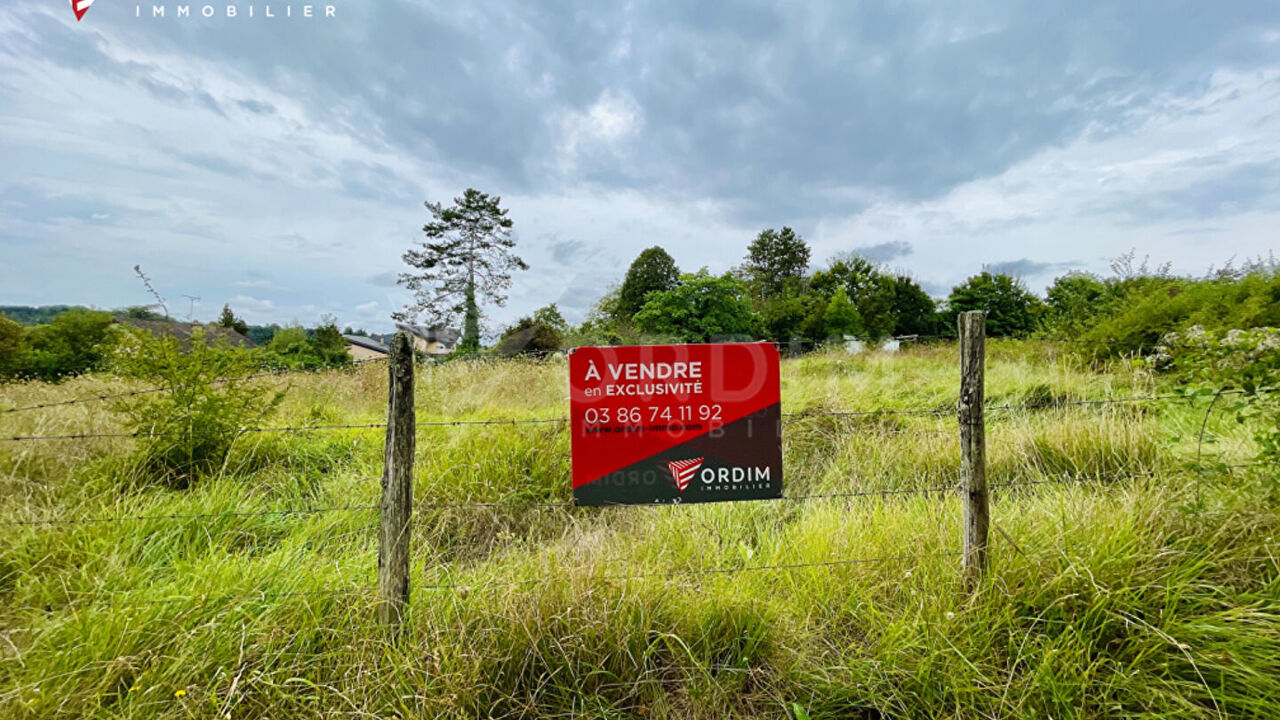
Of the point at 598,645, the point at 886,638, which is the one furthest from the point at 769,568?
the point at 598,645

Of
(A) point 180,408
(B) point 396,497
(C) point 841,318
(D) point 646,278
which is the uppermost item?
(D) point 646,278

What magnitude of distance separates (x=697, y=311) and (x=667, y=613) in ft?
97.5

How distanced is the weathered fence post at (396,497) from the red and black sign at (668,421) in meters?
0.70

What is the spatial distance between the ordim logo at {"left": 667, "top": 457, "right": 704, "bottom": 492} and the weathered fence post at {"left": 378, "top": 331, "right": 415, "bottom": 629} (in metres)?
1.13

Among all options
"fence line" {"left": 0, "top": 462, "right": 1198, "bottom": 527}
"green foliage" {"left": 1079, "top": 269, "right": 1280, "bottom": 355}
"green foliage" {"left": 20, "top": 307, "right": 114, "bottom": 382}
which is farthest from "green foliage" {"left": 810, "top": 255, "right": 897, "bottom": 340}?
"green foliage" {"left": 20, "top": 307, "right": 114, "bottom": 382}

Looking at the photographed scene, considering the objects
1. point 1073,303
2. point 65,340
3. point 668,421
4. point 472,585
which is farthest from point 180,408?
point 65,340

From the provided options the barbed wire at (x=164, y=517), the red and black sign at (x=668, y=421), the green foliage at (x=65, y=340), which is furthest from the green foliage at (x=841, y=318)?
the green foliage at (x=65, y=340)

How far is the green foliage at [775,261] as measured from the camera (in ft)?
161

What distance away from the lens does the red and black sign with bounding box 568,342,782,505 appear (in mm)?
2346

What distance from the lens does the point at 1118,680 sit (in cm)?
180

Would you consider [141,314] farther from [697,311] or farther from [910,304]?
[910,304]

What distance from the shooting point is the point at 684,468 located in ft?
7.79

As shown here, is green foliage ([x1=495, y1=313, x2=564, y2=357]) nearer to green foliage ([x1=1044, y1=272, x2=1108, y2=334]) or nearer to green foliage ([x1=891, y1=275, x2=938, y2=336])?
green foliage ([x1=891, y1=275, x2=938, y2=336])

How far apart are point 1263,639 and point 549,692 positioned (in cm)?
258
